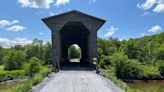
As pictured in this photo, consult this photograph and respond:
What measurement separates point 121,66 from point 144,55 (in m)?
23.1

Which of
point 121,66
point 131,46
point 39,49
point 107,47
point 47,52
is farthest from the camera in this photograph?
point 39,49

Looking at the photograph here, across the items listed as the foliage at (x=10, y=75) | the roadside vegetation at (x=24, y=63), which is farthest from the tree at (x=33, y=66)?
the foliage at (x=10, y=75)

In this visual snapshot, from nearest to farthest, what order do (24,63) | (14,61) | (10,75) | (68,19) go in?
(68,19) → (10,75) → (14,61) → (24,63)

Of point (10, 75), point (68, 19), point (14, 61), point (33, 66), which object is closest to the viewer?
point (68, 19)

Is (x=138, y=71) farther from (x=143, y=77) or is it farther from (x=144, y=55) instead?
(x=144, y=55)

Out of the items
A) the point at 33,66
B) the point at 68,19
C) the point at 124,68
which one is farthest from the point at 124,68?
the point at 68,19

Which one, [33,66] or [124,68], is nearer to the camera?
[124,68]

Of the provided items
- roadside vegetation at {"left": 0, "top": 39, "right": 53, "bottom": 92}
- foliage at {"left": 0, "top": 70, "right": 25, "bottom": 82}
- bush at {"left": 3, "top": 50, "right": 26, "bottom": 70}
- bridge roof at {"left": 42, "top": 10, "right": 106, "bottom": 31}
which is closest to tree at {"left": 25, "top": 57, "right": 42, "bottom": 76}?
roadside vegetation at {"left": 0, "top": 39, "right": 53, "bottom": 92}

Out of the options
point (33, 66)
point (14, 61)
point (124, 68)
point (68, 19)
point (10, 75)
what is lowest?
point (10, 75)

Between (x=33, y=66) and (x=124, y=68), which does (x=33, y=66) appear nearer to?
(x=33, y=66)

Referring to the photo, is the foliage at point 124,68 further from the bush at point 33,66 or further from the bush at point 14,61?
the bush at point 14,61

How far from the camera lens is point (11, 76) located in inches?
1794

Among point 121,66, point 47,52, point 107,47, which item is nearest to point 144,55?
point 107,47

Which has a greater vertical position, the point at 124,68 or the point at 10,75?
the point at 124,68
